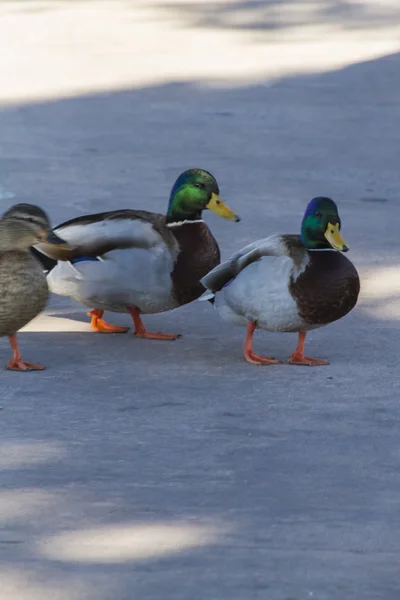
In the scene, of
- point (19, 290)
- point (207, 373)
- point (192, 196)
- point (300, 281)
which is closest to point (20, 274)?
point (19, 290)

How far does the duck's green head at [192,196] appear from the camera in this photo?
6445mm

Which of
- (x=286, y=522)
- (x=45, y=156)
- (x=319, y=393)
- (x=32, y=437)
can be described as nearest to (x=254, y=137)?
(x=45, y=156)

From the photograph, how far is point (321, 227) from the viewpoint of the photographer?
5984 mm

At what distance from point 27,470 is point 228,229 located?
3626 millimetres

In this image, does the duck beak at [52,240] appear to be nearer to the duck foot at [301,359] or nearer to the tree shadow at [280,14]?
the duck foot at [301,359]

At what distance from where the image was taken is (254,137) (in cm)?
1011

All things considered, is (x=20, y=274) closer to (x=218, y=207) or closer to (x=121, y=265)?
(x=121, y=265)

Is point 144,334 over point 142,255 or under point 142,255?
under

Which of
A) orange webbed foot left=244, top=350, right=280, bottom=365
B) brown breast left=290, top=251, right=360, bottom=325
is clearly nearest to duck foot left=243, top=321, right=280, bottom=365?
orange webbed foot left=244, top=350, right=280, bottom=365

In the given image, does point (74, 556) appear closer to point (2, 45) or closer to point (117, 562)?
point (117, 562)

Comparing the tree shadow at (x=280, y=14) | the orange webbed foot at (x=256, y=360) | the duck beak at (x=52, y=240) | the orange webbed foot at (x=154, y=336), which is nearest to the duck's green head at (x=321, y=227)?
the orange webbed foot at (x=256, y=360)

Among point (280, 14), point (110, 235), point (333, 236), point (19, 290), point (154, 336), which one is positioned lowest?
point (154, 336)

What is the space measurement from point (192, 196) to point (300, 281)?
77cm

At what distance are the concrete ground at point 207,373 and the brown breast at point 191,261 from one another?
0.25m
